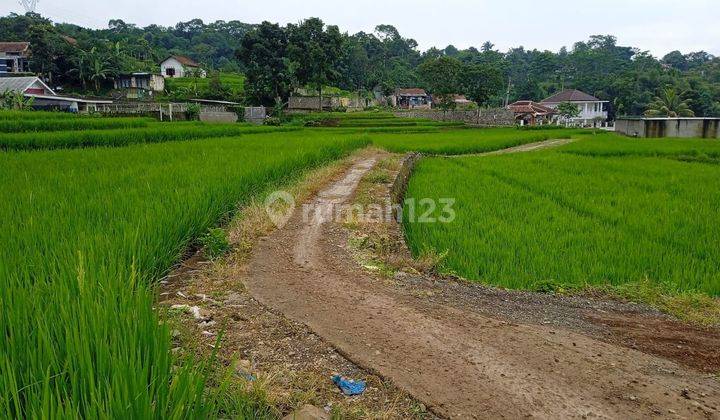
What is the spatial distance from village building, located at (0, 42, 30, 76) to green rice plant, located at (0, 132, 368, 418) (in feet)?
138

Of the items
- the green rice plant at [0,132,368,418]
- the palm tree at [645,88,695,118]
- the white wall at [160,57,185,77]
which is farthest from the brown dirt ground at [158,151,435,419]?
the white wall at [160,57,185,77]

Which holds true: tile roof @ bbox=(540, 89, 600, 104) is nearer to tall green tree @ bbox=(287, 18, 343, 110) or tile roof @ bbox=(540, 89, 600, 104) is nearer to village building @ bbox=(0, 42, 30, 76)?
tall green tree @ bbox=(287, 18, 343, 110)

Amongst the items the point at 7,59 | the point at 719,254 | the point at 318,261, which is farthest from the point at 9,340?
the point at 7,59

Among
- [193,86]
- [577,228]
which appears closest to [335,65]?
[193,86]

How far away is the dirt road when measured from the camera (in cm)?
231

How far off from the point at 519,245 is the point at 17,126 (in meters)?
13.8

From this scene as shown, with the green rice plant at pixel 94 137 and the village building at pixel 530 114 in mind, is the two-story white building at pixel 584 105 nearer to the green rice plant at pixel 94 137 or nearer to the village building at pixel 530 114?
the village building at pixel 530 114

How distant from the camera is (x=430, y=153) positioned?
667 inches

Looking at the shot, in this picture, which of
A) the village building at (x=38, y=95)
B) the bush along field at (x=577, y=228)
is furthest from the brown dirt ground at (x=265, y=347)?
the village building at (x=38, y=95)

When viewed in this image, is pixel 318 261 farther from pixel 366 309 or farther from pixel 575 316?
pixel 575 316

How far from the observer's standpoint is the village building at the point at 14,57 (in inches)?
1633

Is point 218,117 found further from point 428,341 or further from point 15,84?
point 428,341

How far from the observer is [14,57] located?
4172 cm

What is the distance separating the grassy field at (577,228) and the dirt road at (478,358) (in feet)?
4.07
